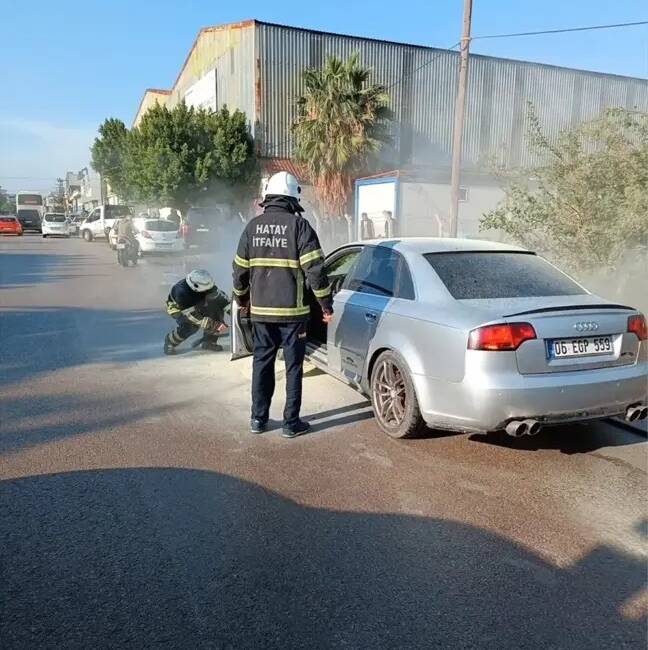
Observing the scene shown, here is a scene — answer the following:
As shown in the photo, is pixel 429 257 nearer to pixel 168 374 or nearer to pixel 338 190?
pixel 168 374

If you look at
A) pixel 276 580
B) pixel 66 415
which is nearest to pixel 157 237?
pixel 66 415

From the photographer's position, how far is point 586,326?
12.8 ft

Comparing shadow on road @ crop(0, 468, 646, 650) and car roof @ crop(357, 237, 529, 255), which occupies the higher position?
car roof @ crop(357, 237, 529, 255)

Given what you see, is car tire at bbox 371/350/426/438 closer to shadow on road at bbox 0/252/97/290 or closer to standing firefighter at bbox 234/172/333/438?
standing firefighter at bbox 234/172/333/438

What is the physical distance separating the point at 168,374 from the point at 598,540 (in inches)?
179

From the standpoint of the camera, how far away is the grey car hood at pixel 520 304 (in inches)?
152

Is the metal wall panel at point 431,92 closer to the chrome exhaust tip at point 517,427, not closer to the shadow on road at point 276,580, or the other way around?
the chrome exhaust tip at point 517,427

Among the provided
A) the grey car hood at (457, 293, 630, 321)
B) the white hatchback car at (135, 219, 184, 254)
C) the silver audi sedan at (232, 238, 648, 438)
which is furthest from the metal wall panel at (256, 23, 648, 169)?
the grey car hood at (457, 293, 630, 321)

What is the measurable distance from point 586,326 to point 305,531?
216 centimetres

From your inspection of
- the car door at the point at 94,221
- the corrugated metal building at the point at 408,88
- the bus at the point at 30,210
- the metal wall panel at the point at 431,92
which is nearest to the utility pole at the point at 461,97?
the corrugated metal building at the point at 408,88

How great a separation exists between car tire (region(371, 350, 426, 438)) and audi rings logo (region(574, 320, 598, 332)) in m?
1.12

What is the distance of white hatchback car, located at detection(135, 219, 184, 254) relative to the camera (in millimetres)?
21391

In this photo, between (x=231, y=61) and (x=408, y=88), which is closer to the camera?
(x=231, y=61)

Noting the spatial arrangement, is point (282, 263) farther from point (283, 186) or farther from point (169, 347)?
point (169, 347)
